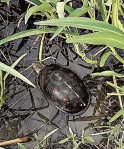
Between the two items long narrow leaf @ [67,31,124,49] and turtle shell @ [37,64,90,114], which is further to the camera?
turtle shell @ [37,64,90,114]

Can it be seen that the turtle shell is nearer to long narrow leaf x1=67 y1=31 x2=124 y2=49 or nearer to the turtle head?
the turtle head

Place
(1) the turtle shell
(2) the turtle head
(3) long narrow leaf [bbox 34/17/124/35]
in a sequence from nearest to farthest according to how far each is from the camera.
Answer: (3) long narrow leaf [bbox 34/17/124/35] < (1) the turtle shell < (2) the turtle head

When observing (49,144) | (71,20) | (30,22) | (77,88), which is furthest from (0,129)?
(71,20)

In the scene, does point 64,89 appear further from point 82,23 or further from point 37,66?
point 82,23

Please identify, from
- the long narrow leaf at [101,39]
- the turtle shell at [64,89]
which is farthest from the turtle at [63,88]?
the long narrow leaf at [101,39]

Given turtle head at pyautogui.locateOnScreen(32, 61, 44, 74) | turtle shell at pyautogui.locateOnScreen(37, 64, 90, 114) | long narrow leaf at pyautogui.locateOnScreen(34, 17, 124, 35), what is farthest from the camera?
turtle head at pyautogui.locateOnScreen(32, 61, 44, 74)

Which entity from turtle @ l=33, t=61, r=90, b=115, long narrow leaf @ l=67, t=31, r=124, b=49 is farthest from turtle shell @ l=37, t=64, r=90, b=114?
long narrow leaf @ l=67, t=31, r=124, b=49

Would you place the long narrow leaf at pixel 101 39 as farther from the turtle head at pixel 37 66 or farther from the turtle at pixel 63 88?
the turtle head at pixel 37 66

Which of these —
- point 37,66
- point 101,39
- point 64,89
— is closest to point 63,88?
point 64,89
